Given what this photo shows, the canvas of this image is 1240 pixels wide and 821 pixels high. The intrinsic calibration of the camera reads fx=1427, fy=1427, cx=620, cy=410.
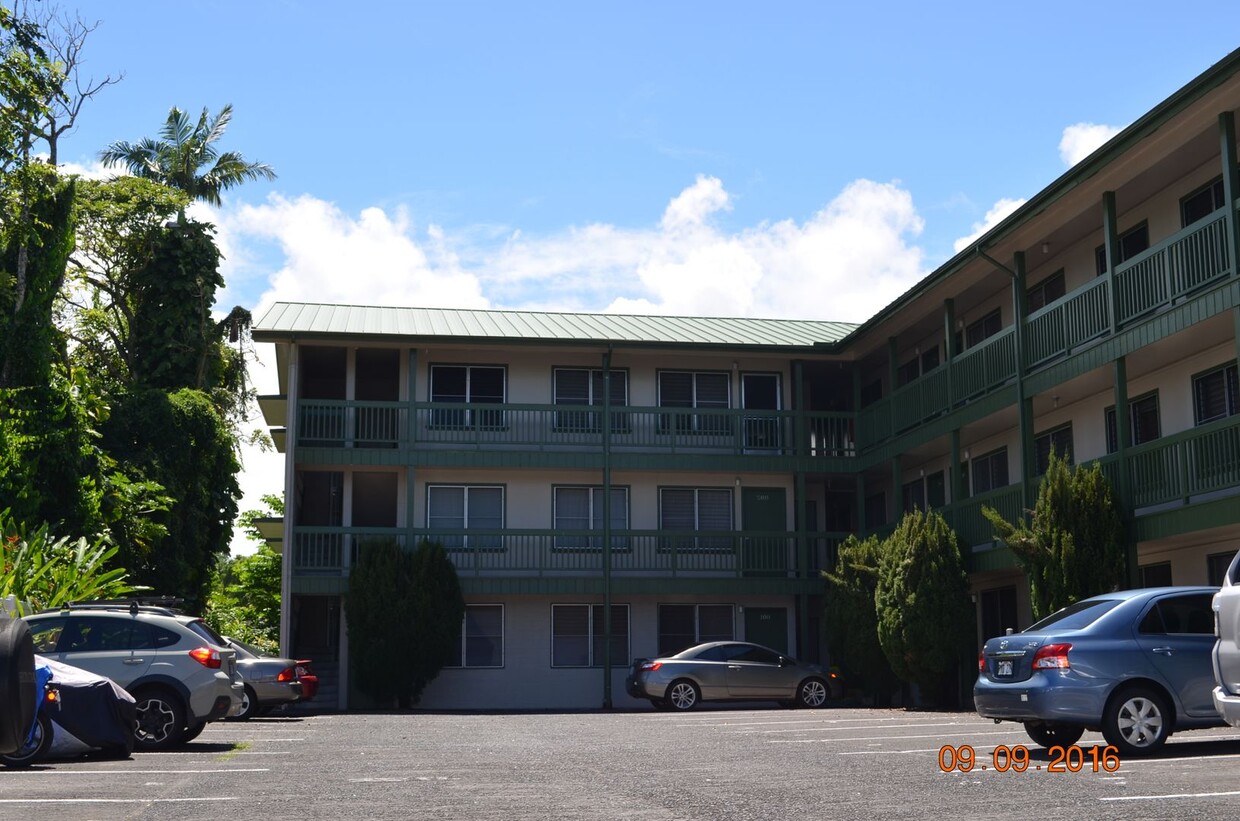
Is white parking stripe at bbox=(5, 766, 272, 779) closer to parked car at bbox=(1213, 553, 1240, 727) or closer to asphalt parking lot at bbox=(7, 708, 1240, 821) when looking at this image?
asphalt parking lot at bbox=(7, 708, 1240, 821)

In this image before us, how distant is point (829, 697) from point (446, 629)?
790 cm

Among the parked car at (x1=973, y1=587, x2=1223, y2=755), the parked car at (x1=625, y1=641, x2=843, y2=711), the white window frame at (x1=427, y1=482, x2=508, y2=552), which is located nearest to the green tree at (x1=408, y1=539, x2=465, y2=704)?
the white window frame at (x1=427, y1=482, x2=508, y2=552)

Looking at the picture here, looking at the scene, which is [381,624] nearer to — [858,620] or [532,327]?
[532,327]

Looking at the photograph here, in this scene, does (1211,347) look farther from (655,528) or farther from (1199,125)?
(655,528)

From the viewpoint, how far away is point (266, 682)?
22234 millimetres

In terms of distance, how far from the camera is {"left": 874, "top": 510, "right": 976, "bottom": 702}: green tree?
2552 cm

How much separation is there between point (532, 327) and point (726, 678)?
10900 mm

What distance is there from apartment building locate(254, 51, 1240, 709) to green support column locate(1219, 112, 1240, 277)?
700cm

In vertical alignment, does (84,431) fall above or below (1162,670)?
above

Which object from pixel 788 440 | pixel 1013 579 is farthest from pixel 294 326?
pixel 1013 579

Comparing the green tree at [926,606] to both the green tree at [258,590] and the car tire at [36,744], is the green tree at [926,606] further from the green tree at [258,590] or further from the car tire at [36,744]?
the green tree at [258,590]

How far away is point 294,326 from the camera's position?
1243 inches

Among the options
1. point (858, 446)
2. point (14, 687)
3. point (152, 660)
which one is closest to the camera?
point (14, 687)

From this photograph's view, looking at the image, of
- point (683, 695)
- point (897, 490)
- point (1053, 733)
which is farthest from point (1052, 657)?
point (897, 490)
